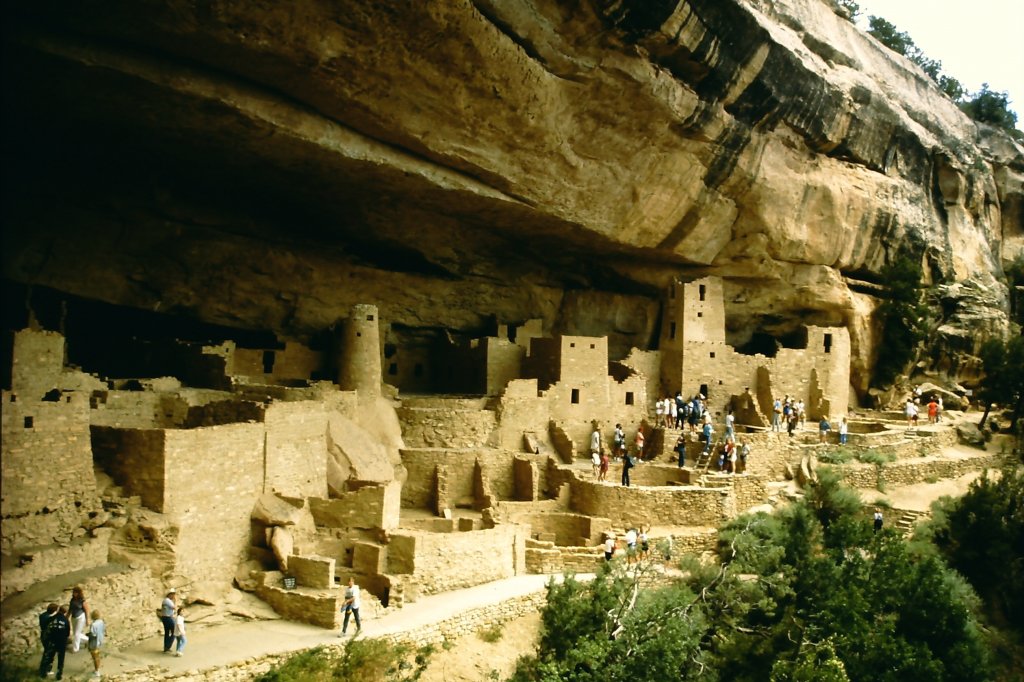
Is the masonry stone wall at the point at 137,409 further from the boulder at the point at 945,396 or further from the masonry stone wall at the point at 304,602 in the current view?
the boulder at the point at 945,396

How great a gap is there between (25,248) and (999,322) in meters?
24.0

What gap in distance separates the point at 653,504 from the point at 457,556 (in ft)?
14.1

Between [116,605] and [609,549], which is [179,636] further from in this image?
[609,549]

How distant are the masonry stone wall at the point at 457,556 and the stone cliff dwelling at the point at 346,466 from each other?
0.03 meters

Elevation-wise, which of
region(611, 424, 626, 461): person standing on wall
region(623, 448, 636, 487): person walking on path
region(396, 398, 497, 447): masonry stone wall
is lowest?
region(623, 448, 636, 487): person walking on path

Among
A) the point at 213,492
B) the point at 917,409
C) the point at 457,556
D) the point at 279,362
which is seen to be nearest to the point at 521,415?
the point at 457,556

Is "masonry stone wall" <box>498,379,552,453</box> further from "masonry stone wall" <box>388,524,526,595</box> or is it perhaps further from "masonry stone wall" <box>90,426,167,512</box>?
"masonry stone wall" <box>90,426,167,512</box>

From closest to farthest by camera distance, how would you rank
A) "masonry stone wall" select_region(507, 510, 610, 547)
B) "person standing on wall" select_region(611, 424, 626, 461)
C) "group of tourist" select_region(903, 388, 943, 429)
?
"masonry stone wall" select_region(507, 510, 610, 547), "person standing on wall" select_region(611, 424, 626, 461), "group of tourist" select_region(903, 388, 943, 429)

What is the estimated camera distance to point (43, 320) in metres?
17.6

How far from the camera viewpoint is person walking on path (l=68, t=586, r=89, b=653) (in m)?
10.4

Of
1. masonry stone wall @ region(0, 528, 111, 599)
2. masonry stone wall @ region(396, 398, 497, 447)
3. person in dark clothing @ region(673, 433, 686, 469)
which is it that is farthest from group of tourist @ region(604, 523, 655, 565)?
masonry stone wall @ region(0, 528, 111, 599)

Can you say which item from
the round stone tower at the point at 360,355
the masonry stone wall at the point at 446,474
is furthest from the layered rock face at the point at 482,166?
the masonry stone wall at the point at 446,474

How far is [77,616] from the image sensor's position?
10359 mm

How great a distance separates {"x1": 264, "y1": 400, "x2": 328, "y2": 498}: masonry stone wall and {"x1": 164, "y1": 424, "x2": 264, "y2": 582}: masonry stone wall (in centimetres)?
29
